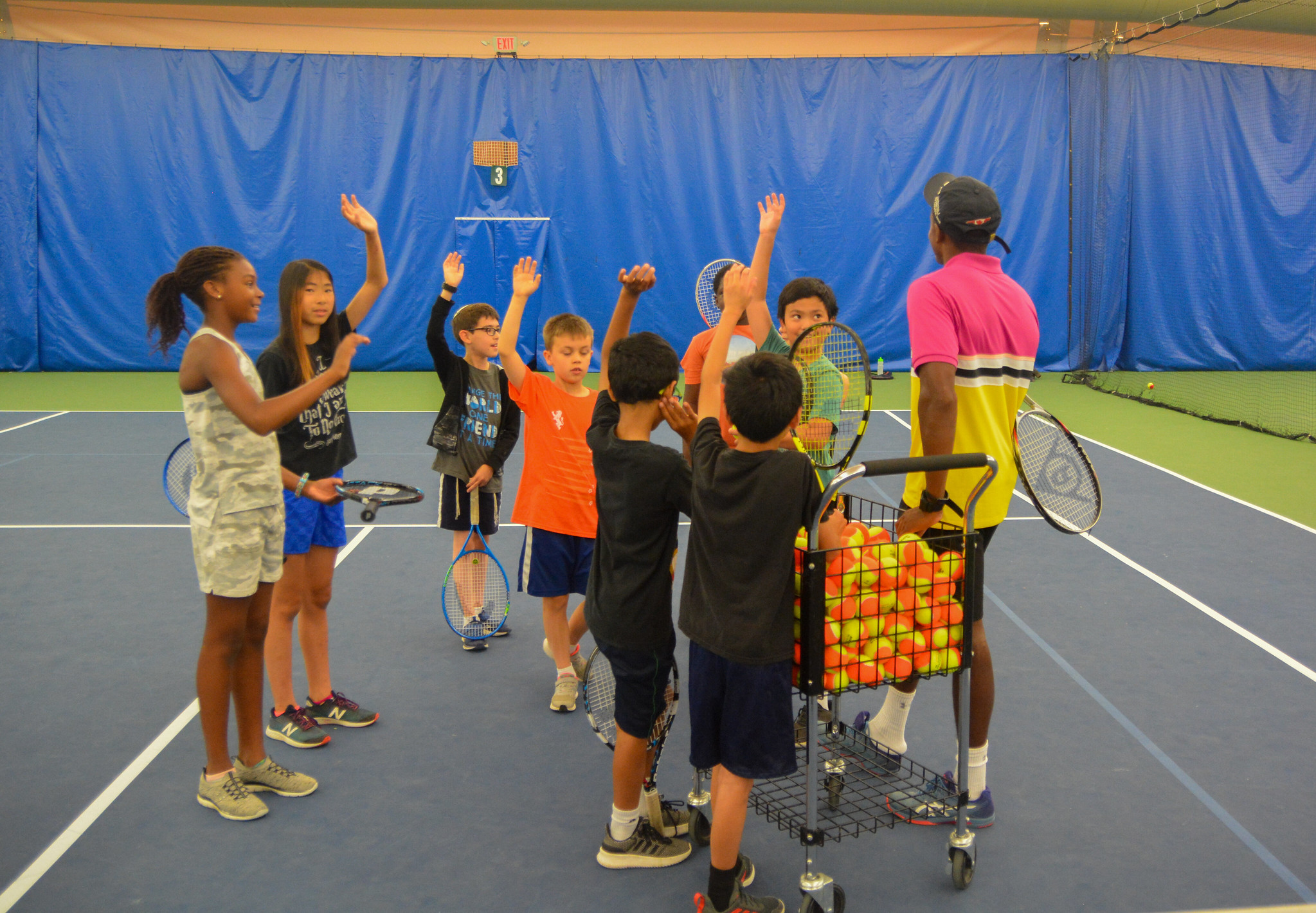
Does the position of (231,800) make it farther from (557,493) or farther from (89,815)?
(557,493)

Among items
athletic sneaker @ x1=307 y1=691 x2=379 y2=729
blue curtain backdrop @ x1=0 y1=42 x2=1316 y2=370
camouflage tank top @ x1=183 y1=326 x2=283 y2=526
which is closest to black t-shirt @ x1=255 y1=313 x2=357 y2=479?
camouflage tank top @ x1=183 y1=326 x2=283 y2=526

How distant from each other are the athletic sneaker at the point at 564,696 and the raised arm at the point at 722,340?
157 centimetres

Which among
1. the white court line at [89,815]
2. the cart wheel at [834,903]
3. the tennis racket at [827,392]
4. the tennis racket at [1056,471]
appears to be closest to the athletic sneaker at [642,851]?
the cart wheel at [834,903]

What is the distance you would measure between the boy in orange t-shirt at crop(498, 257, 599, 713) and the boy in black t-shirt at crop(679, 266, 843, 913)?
1.17 metres

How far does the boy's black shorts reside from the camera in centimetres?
267

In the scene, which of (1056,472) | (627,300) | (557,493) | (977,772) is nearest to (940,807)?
(977,772)

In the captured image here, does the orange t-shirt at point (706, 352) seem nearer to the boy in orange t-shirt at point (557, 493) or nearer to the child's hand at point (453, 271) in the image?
the boy in orange t-shirt at point (557, 493)

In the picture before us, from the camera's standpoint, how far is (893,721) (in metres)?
3.16

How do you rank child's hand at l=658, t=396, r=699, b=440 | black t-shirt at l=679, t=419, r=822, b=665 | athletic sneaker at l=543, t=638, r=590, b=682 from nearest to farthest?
black t-shirt at l=679, t=419, r=822, b=665 < child's hand at l=658, t=396, r=699, b=440 < athletic sneaker at l=543, t=638, r=590, b=682

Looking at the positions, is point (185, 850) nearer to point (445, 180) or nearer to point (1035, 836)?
→ point (1035, 836)

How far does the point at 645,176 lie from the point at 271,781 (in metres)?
10.7

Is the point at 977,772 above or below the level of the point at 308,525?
below

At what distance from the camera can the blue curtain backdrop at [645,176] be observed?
1241 centimetres

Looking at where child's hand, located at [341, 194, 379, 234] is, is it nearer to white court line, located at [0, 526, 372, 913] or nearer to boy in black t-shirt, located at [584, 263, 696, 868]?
boy in black t-shirt, located at [584, 263, 696, 868]
